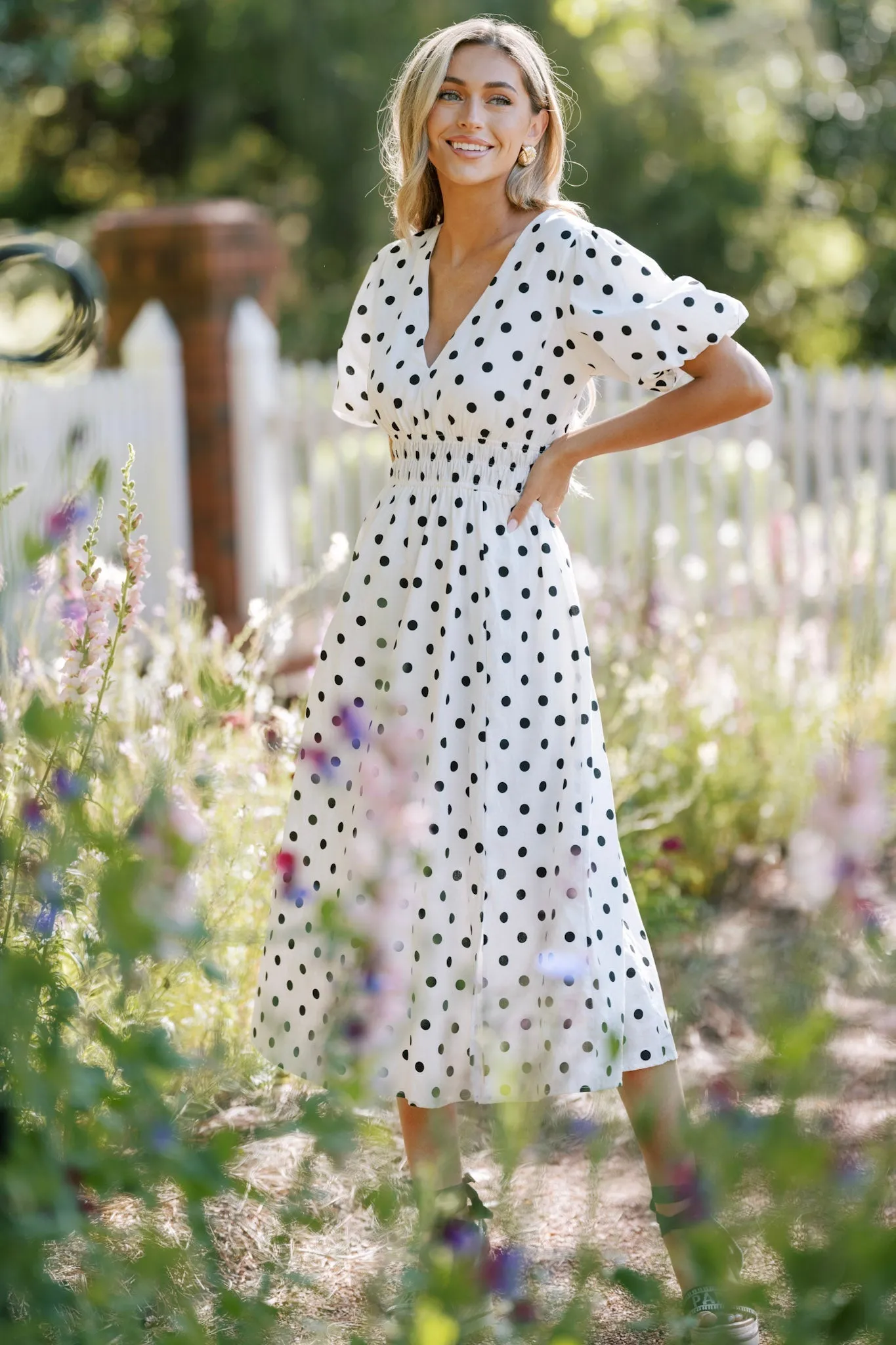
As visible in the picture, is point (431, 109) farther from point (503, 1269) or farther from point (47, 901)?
point (503, 1269)

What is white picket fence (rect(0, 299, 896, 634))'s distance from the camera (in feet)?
17.4

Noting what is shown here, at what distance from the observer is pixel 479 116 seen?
218 cm

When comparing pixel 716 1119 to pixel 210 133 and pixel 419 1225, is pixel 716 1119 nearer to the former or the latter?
pixel 419 1225

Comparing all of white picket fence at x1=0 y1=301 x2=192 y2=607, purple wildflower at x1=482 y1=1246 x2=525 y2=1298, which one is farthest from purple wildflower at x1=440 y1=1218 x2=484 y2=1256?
white picket fence at x1=0 y1=301 x2=192 y2=607

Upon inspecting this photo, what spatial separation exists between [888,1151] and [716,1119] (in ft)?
0.44

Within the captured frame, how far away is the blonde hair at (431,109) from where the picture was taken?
7.27ft

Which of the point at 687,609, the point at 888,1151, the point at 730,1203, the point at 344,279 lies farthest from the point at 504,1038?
the point at 344,279

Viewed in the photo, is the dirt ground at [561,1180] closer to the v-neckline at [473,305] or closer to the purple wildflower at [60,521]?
the purple wildflower at [60,521]

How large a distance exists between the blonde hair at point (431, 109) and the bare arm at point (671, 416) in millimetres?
305

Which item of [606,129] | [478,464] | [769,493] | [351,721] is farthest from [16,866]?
[606,129]

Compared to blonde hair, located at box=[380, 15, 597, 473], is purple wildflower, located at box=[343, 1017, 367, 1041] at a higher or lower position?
lower

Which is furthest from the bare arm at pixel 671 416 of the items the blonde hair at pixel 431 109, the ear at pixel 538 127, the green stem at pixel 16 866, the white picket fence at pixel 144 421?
the white picket fence at pixel 144 421

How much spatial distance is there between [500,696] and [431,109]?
2.78ft

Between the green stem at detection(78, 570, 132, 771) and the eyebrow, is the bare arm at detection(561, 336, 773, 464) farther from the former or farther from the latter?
the green stem at detection(78, 570, 132, 771)
